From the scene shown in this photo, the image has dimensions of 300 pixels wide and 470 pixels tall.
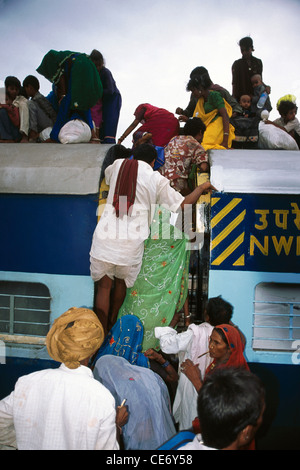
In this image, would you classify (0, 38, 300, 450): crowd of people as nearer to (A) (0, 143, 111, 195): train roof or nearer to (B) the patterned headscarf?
(B) the patterned headscarf

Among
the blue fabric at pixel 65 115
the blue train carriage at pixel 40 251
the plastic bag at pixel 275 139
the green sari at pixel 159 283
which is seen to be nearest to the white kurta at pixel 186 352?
the green sari at pixel 159 283

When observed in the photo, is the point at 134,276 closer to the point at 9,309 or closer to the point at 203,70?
the point at 9,309

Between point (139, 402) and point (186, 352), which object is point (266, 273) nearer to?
point (186, 352)

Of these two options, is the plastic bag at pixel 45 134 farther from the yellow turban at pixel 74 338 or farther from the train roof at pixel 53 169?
the yellow turban at pixel 74 338

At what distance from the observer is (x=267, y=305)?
3.07 metres

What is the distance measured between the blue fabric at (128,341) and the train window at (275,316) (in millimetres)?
804

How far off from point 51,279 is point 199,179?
136 centimetres

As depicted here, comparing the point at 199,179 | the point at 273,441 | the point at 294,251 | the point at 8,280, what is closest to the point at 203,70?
the point at 199,179

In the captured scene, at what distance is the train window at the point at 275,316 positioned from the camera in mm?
3041

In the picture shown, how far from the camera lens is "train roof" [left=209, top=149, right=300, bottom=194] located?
3133 mm

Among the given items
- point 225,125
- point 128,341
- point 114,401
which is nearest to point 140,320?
point 128,341

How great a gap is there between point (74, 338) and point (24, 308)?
140cm

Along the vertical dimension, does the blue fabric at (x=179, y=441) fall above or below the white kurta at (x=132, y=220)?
below

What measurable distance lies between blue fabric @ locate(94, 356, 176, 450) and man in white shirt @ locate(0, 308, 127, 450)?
516 millimetres
